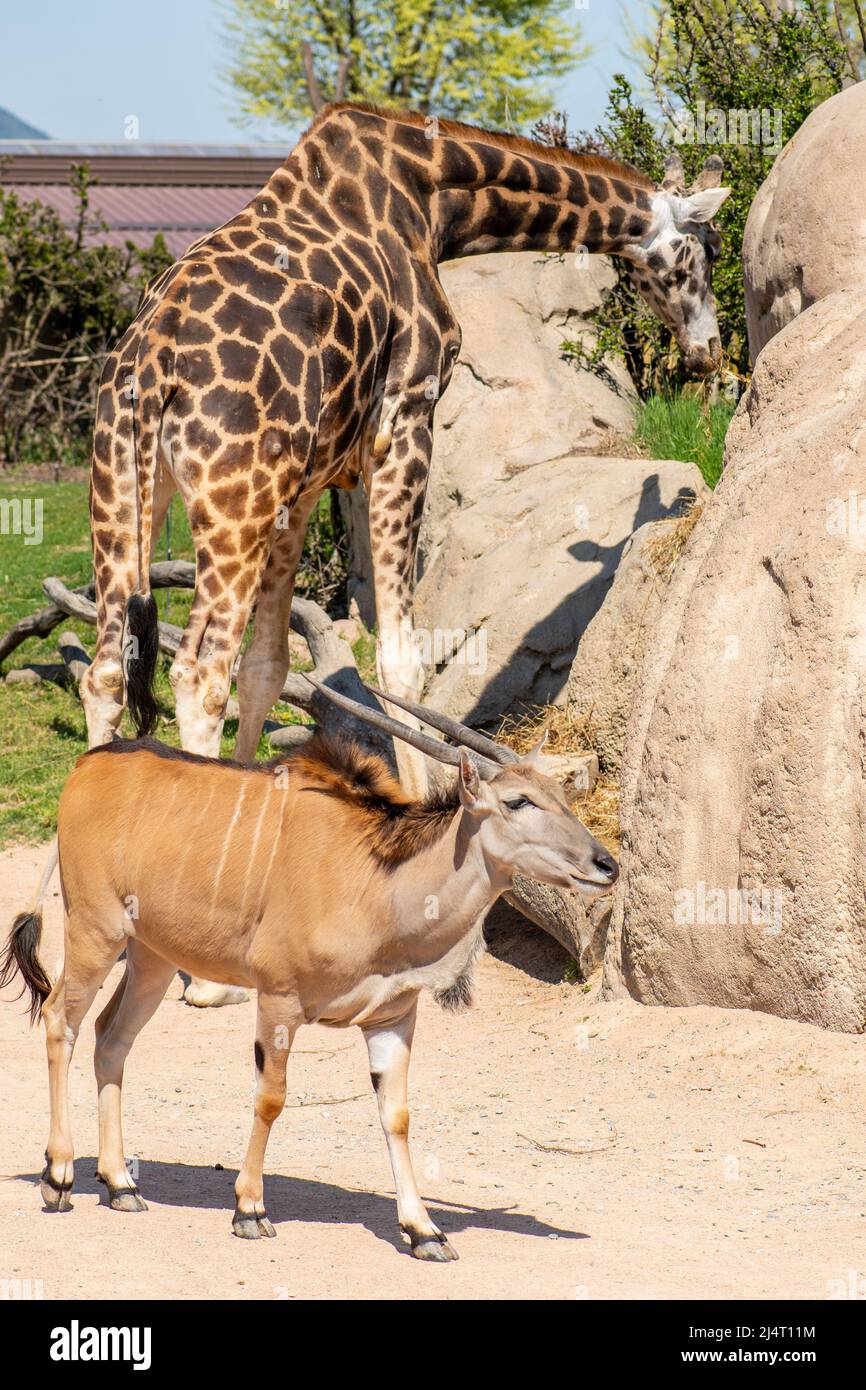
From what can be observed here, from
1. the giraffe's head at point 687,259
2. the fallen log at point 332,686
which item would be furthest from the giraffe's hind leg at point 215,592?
the giraffe's head at point 687,259

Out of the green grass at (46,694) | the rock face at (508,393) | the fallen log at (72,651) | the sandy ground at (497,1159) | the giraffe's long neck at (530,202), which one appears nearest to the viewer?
the sandy ground at (497,1159)

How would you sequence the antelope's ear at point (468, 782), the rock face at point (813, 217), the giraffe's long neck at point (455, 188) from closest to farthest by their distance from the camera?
the antelope's ear at point (468, 782)
the rock face at point (813, 217)
the giraffe's long neck at point (455, 188)

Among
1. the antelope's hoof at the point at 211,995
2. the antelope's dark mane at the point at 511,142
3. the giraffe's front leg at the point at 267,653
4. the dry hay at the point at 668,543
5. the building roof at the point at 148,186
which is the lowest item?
the antelope's hoof at the point at 211,995

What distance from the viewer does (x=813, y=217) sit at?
7.60 metres

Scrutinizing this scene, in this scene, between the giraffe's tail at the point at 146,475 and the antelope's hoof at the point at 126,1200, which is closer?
the antelope's hoof at the point at 126,1200

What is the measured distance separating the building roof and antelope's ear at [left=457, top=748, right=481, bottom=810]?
25.7m

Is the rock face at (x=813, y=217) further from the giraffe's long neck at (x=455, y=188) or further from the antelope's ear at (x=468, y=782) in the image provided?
the antelope's ear at (x=468, y=782)

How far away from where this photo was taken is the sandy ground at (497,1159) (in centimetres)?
439

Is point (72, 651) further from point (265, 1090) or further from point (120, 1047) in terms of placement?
point (265, 1090)

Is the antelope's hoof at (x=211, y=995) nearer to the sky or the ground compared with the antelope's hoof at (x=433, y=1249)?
nearer to the ground

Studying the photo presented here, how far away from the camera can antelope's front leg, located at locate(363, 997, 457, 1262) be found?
4559 millimetres

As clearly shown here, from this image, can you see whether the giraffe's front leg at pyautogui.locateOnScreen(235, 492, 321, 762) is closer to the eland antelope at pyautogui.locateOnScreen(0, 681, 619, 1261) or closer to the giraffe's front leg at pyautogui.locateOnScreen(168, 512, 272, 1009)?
the giraffe's front leg at pyautogui.locateOnScreen(168, 512, 272, 1009)

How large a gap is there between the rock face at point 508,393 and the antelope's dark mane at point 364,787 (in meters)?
6.66

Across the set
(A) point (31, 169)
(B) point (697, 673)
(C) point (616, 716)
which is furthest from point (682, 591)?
(A) point (31, 169)
